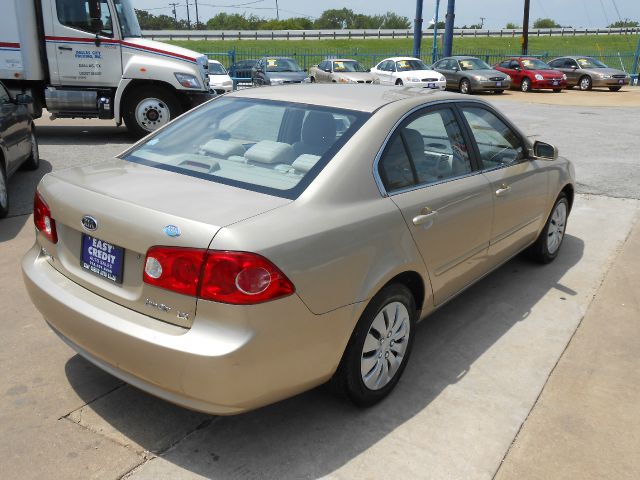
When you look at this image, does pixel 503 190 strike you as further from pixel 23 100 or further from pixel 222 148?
pixel 23 100

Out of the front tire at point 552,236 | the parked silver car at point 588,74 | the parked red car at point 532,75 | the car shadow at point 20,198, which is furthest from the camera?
the parked silver car at point 588,74

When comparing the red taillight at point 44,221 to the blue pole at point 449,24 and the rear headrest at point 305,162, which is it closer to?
the rear headrest at point 305,162

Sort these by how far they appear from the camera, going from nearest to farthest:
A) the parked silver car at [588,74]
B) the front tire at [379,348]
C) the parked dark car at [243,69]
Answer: the front tire at [379,348] < the parked dark car at [243,69] < the parked silver car at [588,74]

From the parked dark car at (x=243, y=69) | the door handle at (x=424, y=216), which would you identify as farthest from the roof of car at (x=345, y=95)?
the parked dark car at (x=243, y=69)

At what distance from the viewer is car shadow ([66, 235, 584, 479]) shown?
2.71 m

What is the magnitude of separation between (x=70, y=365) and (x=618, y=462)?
9.70 feet

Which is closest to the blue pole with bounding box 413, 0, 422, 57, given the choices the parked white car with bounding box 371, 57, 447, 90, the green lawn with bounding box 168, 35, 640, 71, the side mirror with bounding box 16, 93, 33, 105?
the parked white car with bounding box 371, 57, 447, 90

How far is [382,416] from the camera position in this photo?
3105 millimetres

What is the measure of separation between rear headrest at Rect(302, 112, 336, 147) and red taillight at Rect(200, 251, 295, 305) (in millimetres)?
971

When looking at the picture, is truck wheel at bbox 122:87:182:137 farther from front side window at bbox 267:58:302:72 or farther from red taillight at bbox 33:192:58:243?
front side window at bbox 267:58:302:72

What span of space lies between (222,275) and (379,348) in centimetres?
109

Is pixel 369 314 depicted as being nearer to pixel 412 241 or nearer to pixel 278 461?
pixel 412 241

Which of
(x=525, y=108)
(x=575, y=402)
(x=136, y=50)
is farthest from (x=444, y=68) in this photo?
(x=575, y=402)

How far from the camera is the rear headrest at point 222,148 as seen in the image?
3.32 metres
